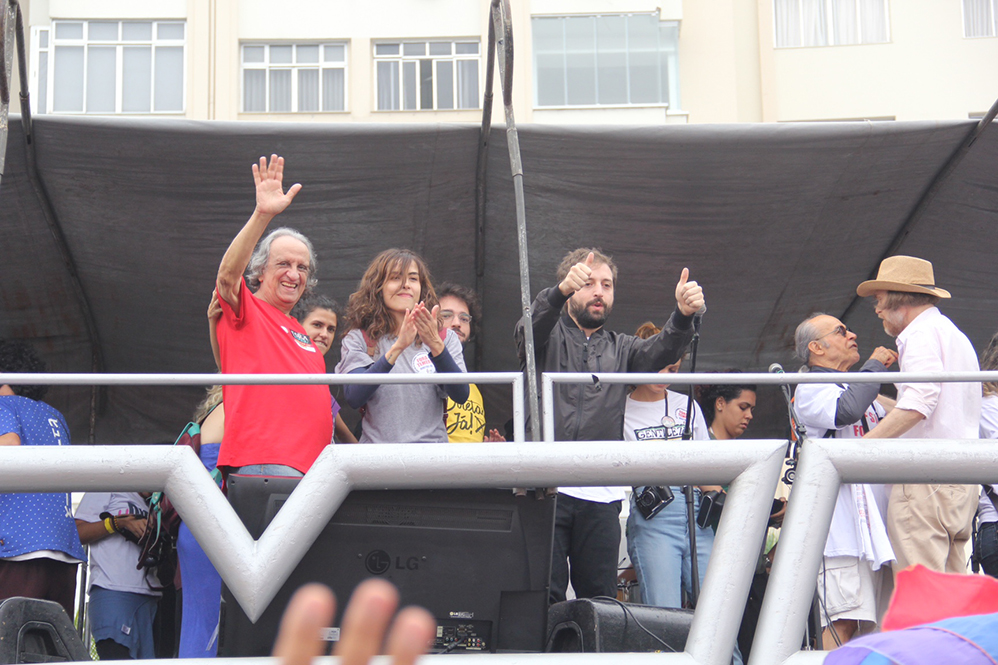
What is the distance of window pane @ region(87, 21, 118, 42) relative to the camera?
52.0 ft

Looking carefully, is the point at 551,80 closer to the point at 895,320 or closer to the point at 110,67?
the point at 110,67

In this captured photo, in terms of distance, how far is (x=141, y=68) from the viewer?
52.6ft

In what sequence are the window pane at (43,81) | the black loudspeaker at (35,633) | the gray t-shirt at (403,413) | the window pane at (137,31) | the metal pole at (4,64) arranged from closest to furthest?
the black loudspeaker at (35,633)
the metal pole at (4,64)
the gray t-shirt at (403,413)
the window pane at (43,81)
the window pane at (137,31)

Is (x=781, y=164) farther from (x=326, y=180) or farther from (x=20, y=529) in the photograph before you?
(x=20, y=529)

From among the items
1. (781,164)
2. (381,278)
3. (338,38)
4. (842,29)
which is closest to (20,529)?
(381,278)

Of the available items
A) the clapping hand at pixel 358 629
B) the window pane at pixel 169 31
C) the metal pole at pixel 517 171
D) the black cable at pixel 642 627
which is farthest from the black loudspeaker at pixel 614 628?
the window pane at pixel 169 31

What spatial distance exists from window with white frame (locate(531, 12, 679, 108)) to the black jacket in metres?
12.2

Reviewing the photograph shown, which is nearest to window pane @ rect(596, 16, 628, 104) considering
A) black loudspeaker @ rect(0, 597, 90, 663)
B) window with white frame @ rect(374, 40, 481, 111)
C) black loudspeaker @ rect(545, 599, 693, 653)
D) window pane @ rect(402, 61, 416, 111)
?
window with white frame @ rect(374, 40, 481, 111)

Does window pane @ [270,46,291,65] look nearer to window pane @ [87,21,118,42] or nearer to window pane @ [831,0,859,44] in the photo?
window pane @ [87,21,118,42]

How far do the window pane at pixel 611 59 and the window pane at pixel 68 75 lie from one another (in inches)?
330

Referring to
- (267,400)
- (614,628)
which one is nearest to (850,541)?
(614,628)

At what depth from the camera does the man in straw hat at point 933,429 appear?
3.44 metres

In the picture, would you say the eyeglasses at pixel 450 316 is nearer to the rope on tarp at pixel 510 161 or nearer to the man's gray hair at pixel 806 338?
the rope on tarp at pixel 510 161

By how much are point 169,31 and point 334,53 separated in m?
2.72
